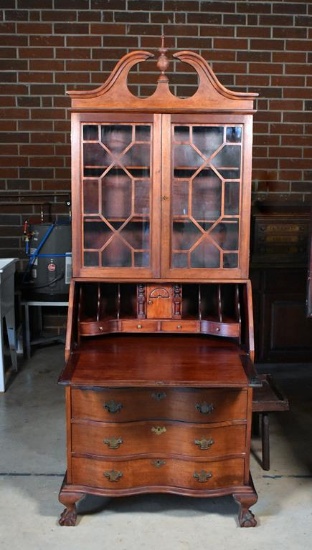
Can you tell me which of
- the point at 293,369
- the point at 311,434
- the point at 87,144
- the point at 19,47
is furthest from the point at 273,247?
the point at 19,47

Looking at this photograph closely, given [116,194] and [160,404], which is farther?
[116,194]

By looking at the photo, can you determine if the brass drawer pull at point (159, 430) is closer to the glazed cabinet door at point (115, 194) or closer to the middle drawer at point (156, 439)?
the middle drawer at point (156, 439)

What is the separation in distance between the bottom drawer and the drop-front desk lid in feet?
1.17

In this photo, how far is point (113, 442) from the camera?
2252mm

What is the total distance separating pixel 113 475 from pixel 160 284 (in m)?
0.81

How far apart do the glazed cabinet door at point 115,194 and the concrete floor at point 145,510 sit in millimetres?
974

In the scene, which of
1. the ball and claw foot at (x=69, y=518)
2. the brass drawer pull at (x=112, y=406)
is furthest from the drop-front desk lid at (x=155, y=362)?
the ball and claw foot at (x=69, y=518)

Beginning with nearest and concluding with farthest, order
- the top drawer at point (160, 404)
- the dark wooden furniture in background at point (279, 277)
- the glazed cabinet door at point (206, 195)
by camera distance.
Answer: the top drawer at point (160, 404)
the glazed cabinet door at point (206, 195)
the dark wooden furniture in background at point (279, 277)

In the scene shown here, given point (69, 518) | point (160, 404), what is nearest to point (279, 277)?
point (160, 404)

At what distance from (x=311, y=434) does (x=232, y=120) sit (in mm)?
1785

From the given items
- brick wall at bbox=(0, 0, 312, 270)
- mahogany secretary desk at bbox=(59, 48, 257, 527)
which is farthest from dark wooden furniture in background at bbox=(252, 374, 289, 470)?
brick wall at bbox=(0, 0, 312, 270)

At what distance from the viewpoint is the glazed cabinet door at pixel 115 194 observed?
2379 millimetres

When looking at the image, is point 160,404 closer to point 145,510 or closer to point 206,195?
point 145,510

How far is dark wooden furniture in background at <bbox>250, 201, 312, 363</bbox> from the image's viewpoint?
4.11 m
